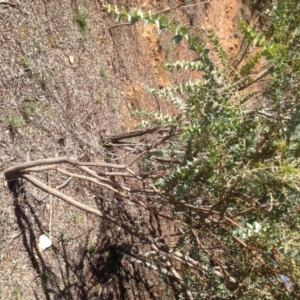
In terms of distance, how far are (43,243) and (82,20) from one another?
2.21 m

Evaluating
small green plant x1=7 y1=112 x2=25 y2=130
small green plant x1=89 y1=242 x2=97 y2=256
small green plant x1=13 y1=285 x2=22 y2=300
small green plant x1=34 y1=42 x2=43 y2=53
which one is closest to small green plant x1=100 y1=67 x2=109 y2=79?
small green plant x1=34 y1=42 x2=43 y2=53

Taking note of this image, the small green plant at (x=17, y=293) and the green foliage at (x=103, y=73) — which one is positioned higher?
the green foliage at (x=103, y=73)

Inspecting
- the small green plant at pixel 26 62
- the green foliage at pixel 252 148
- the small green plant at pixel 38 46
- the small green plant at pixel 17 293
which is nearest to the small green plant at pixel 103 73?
the small green plant at pixel 38 46

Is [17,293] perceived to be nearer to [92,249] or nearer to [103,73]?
[92,249]

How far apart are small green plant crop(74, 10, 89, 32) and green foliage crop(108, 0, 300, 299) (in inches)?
85.4

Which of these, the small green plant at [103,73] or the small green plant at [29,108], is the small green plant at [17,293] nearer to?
the small green plant at [29,108]

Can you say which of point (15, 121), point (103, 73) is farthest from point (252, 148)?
point (103, 73)

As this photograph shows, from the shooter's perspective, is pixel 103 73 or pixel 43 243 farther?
pixel 103 73

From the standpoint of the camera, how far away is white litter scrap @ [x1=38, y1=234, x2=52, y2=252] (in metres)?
3.69

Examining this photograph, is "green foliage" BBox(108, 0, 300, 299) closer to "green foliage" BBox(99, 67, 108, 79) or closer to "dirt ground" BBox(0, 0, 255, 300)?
"dirt ground" BBox(0, 0, 255, 300)

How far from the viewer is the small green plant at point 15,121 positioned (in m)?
3.56

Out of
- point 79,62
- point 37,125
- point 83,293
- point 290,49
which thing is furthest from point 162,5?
point 290,49

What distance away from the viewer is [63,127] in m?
4.11

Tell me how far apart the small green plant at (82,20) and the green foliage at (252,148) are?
2.17 meters
